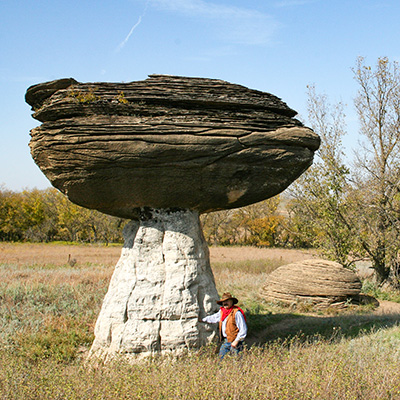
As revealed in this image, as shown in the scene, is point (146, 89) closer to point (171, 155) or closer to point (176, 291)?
point (171, 155)

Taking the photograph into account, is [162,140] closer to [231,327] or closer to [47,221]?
[231,327]

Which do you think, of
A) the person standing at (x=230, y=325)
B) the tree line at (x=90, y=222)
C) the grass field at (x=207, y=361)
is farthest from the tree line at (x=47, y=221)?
the person standing at (x=230, y=325)

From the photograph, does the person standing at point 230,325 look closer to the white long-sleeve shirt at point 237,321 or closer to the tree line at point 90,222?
the white long-sleeve shirt at point 237,321

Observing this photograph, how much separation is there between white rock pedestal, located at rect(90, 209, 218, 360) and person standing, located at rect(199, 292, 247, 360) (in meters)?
0.21

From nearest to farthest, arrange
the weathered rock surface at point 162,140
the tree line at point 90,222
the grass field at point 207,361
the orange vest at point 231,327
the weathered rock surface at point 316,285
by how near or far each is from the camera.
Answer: the grass field at point 207,361
the weathered rock surface at point 162,140
the orange vest at point 231,327
the weathered rock surface at point 316,285
the tree line at point 90,222

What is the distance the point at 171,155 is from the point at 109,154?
0.97 m

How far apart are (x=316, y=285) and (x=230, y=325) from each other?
6557 mm

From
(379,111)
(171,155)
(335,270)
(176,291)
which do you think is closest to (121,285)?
(176,291)

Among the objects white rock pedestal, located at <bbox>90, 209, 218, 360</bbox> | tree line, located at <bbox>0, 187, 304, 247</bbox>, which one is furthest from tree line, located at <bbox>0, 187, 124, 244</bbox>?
white rock pedestal, located at <bbox>90, 209, 218, 360</bbox>

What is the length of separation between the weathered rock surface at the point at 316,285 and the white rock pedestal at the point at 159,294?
5.96 metres

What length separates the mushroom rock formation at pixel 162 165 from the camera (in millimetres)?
6406

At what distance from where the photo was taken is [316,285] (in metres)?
12.6

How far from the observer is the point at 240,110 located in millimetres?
6859

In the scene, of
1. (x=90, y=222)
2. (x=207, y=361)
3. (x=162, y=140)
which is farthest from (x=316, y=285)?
(x=90, y=222)
